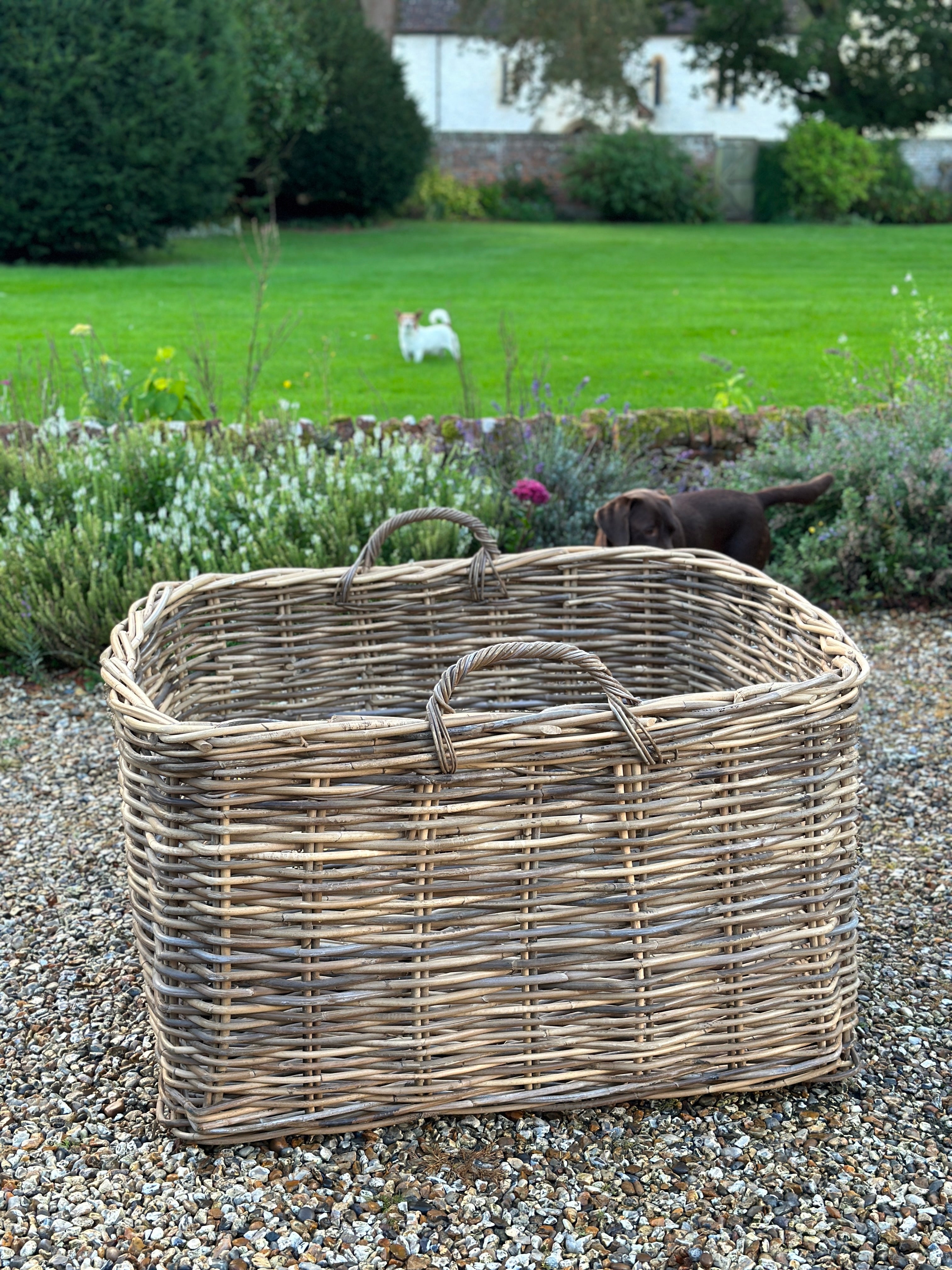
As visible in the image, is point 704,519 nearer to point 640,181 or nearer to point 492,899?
point 492,899

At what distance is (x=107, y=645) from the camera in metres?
3.87

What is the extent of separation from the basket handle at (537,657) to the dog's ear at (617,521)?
6.04 feet

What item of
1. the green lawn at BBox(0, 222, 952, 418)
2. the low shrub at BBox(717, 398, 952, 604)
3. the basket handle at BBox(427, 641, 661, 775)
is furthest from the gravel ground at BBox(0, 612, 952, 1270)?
the green lawn at BBox(0, 222, 952, 418)

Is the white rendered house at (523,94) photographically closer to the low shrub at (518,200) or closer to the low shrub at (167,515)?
the low shrub at (518,200)

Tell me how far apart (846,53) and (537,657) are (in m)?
27.3

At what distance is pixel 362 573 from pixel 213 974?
3.36 feet

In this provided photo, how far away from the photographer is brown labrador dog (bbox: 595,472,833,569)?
355cm

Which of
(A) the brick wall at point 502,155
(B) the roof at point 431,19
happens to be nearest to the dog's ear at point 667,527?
(A) the brick wall at point 502,155

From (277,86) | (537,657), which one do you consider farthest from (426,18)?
(537,657)

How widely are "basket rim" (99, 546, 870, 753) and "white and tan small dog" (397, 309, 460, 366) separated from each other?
219 inches

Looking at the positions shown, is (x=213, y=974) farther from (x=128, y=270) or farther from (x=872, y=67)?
(x=872, y=67)

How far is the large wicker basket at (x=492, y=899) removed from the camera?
1.63 metres

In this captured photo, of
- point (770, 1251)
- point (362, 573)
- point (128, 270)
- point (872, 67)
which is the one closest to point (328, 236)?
point (128, 270)

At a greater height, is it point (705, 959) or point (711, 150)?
point (711, 150)
